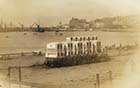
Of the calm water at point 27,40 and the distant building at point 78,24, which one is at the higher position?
the distant building at point 78,24

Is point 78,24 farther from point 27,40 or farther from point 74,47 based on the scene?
point 27,40

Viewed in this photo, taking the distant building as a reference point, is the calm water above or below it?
below

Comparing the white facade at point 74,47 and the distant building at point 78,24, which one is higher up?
the distant building at point 78,24

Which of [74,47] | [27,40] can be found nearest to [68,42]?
[74,47]

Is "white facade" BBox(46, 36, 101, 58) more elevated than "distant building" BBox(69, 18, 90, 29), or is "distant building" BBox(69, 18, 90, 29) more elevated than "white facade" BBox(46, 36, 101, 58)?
"distant building" BBox(69, 18, 90, 29)

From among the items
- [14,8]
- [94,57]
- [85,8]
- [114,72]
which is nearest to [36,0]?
[14,8]

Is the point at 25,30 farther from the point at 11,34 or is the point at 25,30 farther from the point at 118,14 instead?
the point at 118,14

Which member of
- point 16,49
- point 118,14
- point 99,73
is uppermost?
point 118,14

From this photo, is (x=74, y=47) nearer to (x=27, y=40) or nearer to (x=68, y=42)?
(x=68, y=42)
